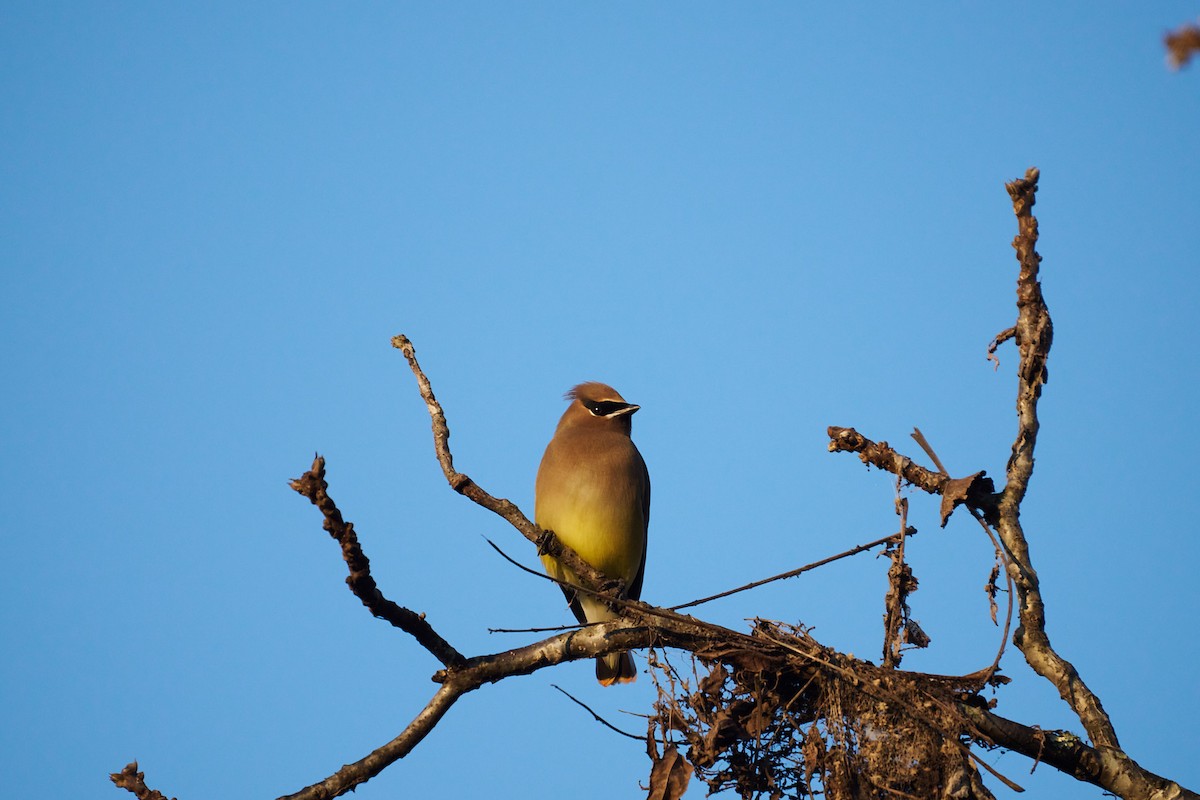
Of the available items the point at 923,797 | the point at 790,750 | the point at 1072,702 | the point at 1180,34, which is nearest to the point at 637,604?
the point at 790,750

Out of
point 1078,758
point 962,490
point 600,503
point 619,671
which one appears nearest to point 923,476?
point 962,490

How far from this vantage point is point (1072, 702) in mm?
4684

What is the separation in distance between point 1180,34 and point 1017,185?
3.59 m

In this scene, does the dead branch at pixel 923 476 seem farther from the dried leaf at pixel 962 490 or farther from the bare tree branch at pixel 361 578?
the bare tree branch at pixel 361 578

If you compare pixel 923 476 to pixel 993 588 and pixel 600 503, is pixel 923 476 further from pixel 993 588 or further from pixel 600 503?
pixel 600 503

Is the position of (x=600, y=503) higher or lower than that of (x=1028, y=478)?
higher

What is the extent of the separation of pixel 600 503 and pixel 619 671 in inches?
48.4

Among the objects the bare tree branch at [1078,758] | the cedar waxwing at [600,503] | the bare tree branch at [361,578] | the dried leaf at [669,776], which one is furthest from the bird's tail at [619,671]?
the bare tree branch at [1078,758]

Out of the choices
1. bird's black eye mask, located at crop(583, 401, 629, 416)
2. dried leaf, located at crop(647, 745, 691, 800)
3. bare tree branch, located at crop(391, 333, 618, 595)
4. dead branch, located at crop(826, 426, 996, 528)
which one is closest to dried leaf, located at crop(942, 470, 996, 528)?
dead branch, located at crop(826, 426, 996, 528)

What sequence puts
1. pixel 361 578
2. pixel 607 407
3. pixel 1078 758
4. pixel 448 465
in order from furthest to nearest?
1. pixel 607 407
2. pixel 448 465
3. pixel 1078 758
4. pixel 361 578

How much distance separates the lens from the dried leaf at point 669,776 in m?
4.87

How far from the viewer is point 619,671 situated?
774cm

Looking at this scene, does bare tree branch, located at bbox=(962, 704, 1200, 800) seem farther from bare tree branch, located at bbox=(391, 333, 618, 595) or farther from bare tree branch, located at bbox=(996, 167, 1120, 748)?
bare tree branch, located at bbox=(391, 333, 618, 595)

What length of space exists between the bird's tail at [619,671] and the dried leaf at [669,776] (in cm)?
262
